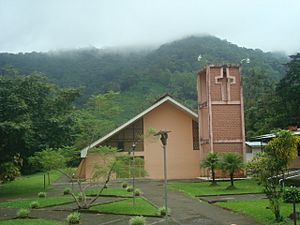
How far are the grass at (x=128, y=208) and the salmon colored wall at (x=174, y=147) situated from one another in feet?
53.6

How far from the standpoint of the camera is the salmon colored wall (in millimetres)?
35875

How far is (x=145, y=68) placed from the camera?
68875 millimetres

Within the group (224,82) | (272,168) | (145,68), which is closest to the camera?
(272,168)

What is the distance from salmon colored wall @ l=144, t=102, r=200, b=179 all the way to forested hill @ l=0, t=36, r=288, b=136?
1564 cm

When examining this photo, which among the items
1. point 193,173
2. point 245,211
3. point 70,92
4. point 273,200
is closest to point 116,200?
point 245,211

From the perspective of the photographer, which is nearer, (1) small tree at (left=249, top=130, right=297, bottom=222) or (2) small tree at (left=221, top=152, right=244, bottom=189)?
(1) small tree at (left=249, top=130, right=297, bottom=222)

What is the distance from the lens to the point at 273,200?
42.1ft

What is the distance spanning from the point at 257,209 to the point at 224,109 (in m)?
17.7

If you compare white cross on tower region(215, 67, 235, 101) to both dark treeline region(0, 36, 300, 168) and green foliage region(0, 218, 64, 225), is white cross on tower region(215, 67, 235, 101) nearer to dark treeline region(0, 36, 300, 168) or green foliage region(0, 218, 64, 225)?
dark treeline region(0, 36, 300, 168)

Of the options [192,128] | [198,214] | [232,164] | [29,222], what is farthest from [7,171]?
[192,128]

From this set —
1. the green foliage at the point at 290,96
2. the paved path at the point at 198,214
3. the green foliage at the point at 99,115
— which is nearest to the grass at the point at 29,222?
the paved path at the point at 198,214

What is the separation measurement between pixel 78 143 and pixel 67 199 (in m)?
2.70

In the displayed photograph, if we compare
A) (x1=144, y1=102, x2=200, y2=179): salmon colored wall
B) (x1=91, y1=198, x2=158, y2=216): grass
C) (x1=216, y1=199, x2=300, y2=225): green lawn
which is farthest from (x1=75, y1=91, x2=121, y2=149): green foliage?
(x1=144, y1=102, x2=200, y2=179): salmon colored wall

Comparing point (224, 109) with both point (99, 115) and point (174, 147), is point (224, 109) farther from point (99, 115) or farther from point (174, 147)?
point (99, 115)
